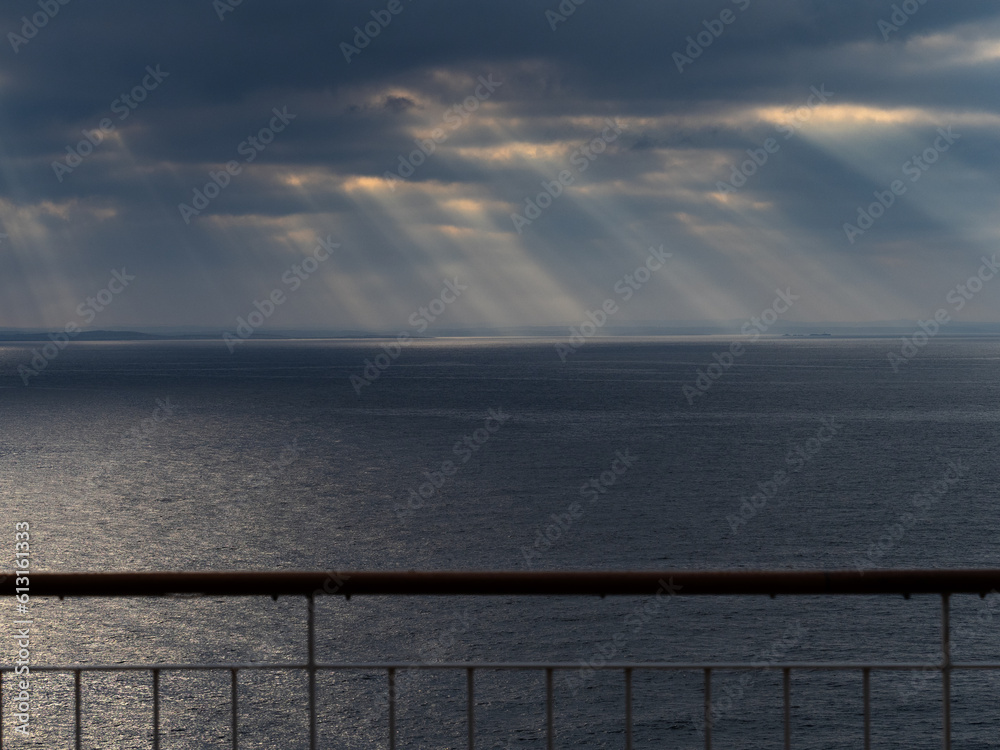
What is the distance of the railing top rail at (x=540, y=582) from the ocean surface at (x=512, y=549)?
111 ft

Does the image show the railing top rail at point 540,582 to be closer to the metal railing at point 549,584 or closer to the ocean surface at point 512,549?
the metal railing at point 549,584

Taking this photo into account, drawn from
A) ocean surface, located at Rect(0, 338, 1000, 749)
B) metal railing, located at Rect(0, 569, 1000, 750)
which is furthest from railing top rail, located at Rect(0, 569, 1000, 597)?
ocean surface, located at Rect(0, 338, 1000, 749)

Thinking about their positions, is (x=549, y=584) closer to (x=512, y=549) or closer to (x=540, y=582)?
(x=540, y=582)

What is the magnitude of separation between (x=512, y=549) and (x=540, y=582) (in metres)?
56.3

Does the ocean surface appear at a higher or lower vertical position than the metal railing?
higher

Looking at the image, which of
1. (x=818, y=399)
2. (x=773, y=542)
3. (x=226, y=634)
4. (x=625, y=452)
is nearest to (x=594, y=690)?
(x=226, y=634)

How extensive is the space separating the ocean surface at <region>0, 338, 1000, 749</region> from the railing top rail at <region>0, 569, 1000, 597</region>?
111ft

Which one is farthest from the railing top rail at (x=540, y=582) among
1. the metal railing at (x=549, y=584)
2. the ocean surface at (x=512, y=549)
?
the ocean surface at (x=512, y=549)

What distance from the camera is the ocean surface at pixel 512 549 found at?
38594 mm

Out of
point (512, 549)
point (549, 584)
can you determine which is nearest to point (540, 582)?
point (549, 584)

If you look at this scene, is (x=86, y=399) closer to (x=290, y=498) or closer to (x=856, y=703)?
(x=290, y=498)

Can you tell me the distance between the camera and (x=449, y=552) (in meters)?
59.1

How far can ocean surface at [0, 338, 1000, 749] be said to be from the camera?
38.6m

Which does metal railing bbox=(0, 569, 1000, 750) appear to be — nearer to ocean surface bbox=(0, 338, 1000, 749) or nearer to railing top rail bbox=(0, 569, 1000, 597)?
railing top rail bbox=(0, 569, 1000, 597)
